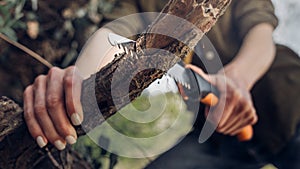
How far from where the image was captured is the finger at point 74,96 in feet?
4.89

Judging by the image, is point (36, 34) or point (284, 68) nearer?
point (284, 68)

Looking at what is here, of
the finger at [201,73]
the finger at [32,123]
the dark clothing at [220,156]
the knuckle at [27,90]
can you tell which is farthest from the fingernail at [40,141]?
the finger at [201,73]

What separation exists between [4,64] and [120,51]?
309 millimetres

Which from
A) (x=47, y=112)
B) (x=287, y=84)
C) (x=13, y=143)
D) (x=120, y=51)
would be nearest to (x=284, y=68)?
(x=287, y=84)

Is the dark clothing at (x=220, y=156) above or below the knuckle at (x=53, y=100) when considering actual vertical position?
below

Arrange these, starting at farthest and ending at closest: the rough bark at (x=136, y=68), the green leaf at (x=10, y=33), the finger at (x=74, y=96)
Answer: the green leaf at (x=10, y=33) → the finger at (x=74, y=96) → the rough bark at (x=136, y=68)

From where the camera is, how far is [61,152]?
1.63 meters

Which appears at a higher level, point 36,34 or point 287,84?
point 36,34

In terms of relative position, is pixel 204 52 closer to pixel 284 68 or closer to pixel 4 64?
pixel 284 68

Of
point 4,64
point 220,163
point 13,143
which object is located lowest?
point 220,163

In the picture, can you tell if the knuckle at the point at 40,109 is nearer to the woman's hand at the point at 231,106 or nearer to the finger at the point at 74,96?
the finger at the point at 74,96

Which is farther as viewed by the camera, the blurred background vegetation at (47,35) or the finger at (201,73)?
the blurred background vegetation at (47,35)

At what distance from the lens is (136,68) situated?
1.42 metres

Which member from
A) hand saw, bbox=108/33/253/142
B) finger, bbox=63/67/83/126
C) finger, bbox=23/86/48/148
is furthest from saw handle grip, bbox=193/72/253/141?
finger, bbox=23/86/48/148
